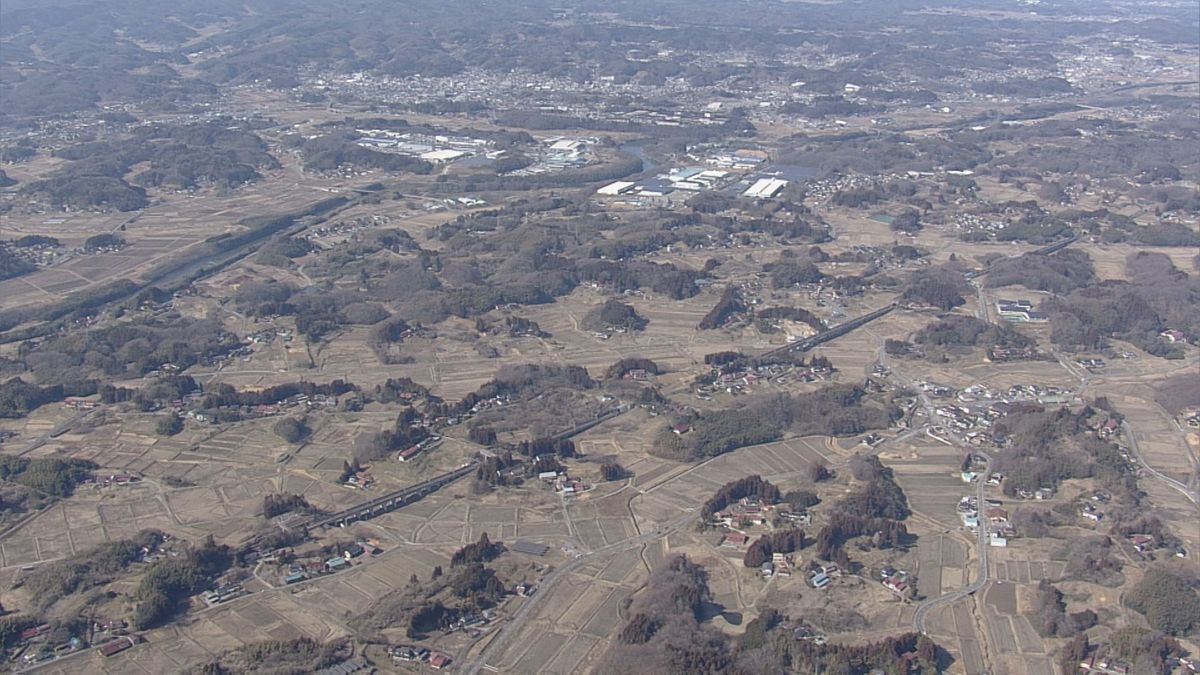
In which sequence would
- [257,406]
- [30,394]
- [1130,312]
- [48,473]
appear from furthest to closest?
[1130,312] < [30,394] < [257,406] < [48,473]

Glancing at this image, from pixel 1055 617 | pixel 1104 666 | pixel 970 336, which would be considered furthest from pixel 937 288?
pixel 1104 666

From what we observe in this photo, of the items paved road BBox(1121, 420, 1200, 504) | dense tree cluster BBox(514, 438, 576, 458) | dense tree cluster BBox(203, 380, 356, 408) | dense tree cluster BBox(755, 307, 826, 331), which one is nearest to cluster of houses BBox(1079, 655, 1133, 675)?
paved road BBox(1121, 420, 1200, 504)

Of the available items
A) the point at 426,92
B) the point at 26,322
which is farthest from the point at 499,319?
the point at 426,92

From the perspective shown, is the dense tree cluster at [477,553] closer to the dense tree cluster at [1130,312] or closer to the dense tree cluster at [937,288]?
the dense tree cluster at [1130,312]

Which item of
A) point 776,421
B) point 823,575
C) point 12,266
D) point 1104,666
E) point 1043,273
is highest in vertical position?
point 12,266

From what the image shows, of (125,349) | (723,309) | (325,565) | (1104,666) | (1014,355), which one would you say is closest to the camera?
(1104,666)

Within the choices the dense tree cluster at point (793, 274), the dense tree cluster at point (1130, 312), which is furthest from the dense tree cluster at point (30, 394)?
the dense tree cluster at point (1130, 312)

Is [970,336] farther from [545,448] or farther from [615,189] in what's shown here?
[615,189]

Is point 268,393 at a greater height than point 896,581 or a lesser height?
greater
